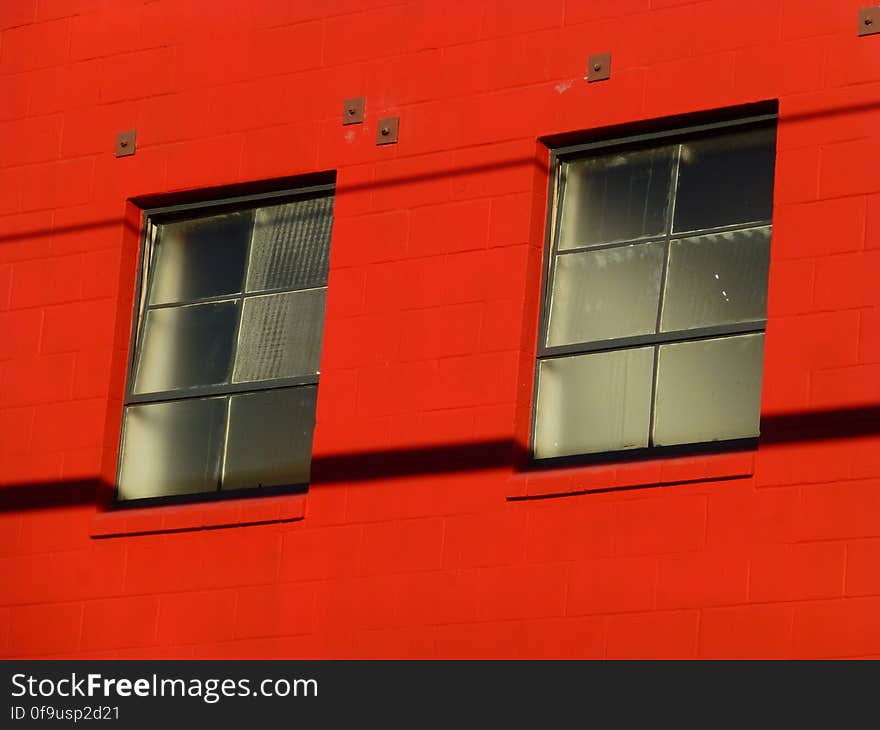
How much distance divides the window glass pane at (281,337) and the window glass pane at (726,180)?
204cm

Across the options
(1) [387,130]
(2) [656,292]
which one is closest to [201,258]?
(1) [387,130]

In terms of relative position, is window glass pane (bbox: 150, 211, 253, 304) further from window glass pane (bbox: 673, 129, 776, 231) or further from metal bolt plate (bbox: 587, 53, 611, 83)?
window glass pane (bbox: 673, 129, 776, 231)

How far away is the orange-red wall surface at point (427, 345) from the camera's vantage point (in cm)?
945

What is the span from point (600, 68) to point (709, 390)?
182 cm

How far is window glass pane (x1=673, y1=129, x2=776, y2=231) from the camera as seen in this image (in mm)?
10164

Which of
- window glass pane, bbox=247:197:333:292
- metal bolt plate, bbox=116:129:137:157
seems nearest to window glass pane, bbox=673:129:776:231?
window glass pane, bbox=247:197:333:292

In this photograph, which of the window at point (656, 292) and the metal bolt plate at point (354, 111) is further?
the metal bolt plate at point (354, 111)

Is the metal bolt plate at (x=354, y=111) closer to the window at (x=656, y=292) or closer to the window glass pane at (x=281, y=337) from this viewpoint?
the window glass pane at (x=281, y=337)

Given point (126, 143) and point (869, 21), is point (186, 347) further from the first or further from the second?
point (869, 21)

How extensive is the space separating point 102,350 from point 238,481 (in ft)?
3.65

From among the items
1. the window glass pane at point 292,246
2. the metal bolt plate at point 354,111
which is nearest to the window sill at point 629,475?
the window glass pane at point 292,246

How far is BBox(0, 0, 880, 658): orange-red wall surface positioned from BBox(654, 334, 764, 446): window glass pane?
11.1 inches
